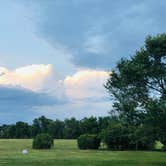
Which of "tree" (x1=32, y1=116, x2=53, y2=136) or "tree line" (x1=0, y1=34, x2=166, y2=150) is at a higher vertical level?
"tree" (x1=32, y1=116, x2=53, y2=136)

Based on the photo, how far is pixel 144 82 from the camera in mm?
36438

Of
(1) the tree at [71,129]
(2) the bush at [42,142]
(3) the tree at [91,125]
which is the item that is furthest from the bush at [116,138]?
(1) the tree at [71,129]

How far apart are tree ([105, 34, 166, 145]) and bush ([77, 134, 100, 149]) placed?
26.5 metres

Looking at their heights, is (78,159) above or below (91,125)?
below

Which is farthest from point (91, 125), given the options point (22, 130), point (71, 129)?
point (22, 130)

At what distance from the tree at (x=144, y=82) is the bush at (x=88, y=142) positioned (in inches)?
1043

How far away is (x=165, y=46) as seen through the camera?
117 feet

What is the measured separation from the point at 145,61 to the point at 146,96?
2.71 m

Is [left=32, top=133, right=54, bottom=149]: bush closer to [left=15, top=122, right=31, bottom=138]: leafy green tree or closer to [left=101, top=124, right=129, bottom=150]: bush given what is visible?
[left=101, top=124, right=129, bottom=150]: bush

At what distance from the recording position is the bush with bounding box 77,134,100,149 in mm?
64188

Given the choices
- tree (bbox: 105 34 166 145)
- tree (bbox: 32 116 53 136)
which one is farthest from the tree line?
tree (bbox: 32 116 53 136)

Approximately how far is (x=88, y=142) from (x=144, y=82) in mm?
29530

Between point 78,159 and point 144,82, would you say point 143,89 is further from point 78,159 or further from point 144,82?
point 78,159

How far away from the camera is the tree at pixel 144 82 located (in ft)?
115
